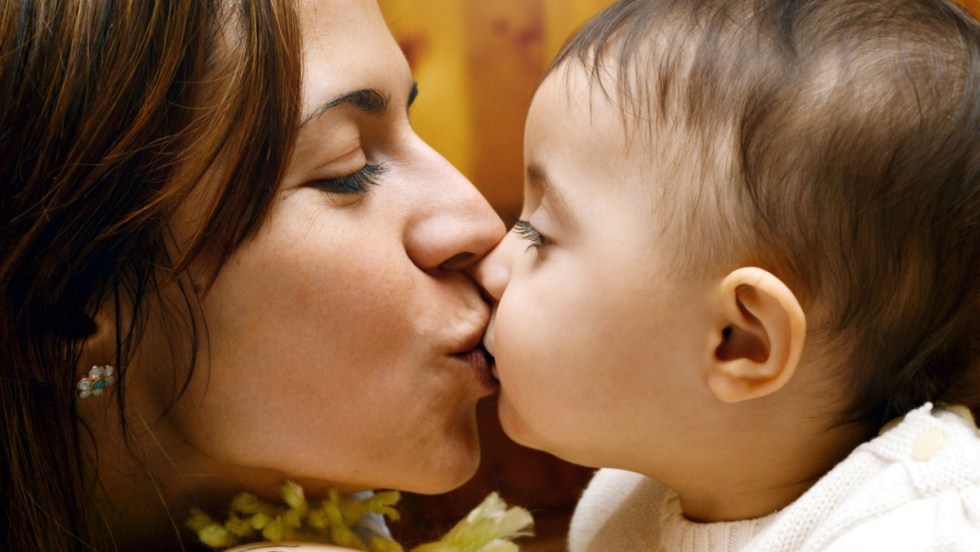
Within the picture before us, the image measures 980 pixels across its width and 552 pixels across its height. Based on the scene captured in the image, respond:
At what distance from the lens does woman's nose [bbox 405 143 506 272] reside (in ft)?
3.38

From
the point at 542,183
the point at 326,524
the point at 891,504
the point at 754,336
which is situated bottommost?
the point at 326,524

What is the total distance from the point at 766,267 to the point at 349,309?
0.39 metres

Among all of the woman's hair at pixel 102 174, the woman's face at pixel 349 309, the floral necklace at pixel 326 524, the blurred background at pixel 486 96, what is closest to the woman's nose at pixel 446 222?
the woman's face at pixel 349 309

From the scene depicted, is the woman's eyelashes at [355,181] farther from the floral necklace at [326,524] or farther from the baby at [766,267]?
the floral necklace at [326,524]

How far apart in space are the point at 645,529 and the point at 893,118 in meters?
0.56

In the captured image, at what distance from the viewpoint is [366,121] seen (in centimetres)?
103

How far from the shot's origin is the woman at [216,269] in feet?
2.86

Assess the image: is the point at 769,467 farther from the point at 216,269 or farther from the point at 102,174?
the point at 102,174

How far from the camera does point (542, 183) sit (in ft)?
3.22

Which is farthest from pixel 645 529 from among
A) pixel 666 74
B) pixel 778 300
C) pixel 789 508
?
pixel 666 74

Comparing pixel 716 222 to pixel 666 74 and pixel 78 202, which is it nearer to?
pixel 666 74

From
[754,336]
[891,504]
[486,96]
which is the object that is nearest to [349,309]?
[754,336]

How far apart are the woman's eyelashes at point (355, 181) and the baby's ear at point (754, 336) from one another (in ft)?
1.24

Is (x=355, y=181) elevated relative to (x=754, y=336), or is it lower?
elevated
